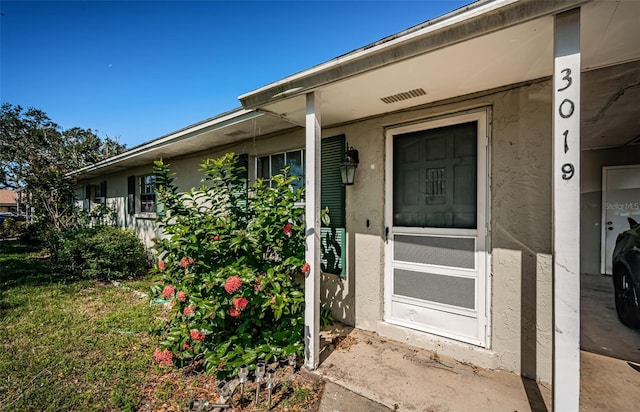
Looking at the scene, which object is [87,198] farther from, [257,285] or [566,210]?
[566,210]

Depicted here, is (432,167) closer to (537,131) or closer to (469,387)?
(537,131)

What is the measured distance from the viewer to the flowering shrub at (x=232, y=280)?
239 centimetres

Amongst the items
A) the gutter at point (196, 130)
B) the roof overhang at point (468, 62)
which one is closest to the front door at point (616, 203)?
the roof overhang at point (468, 62)

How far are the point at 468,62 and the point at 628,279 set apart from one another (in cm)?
334

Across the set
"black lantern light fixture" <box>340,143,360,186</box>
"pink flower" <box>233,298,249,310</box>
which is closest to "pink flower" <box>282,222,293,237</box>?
"pink flower" <box>233,298,249,310</box>

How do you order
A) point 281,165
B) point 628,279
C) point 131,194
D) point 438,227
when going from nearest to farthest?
point 438,227
point 628,279
point 281,165
point 131,194

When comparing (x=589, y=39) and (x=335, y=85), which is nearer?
(x=589, y=39)

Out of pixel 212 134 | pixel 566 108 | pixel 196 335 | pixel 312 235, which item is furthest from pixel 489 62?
pixel 212 134

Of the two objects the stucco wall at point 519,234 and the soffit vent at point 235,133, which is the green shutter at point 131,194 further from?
the stucco wall at point 519,234

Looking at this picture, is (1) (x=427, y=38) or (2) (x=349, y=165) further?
(2) (x=349, y=165)

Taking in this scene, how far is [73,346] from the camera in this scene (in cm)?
305

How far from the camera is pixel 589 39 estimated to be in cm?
173

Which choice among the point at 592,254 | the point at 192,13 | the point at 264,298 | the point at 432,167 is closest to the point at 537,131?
the point at 432,167

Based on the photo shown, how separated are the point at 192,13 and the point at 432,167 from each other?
16.7ft
